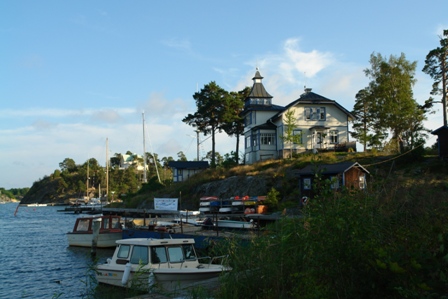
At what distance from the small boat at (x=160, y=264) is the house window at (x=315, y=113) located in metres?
44.6

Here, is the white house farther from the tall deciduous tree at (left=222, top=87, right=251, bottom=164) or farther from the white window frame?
the white window frame

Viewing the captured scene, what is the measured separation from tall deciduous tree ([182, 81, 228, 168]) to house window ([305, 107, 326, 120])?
53.4 feet

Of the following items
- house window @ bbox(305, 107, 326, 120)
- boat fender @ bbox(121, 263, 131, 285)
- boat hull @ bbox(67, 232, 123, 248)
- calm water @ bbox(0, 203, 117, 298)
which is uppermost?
house window @ bbox(305, 107, 326, 120)

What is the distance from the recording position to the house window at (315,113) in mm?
60906

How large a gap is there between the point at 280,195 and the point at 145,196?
32635mm

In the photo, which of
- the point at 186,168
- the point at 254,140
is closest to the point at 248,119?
the point at 254,140

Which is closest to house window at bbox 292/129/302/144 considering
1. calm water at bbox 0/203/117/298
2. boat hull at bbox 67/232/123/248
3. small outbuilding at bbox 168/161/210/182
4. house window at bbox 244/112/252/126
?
house window at bbox 244/112/252/126

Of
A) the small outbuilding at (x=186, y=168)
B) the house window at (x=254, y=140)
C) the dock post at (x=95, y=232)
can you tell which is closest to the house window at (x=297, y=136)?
the house window at (x=254, y=140)

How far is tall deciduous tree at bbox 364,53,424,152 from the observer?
54219 mm

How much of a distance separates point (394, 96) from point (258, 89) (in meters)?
19.7

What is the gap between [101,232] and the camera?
34.5 meters

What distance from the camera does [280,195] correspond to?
45.8m

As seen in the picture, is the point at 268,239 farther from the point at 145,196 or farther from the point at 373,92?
→ the point at 145,196

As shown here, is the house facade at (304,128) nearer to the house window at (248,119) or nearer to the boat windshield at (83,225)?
the house window at (248,119)
